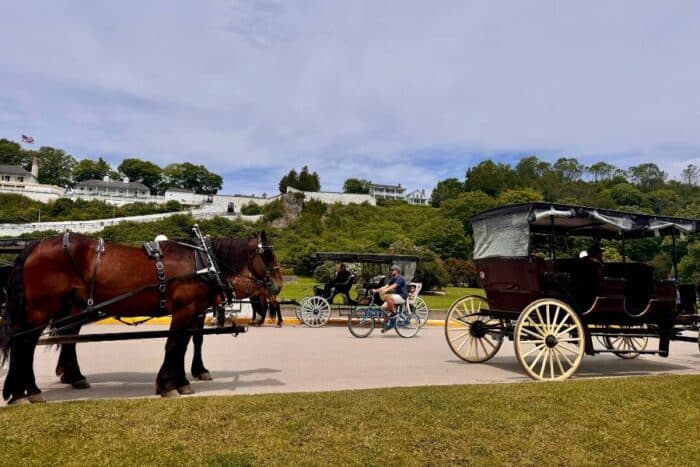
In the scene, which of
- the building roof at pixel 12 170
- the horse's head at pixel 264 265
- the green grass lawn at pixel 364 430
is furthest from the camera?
the building roof at pixel 12 170

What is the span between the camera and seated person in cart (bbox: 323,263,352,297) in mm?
16977

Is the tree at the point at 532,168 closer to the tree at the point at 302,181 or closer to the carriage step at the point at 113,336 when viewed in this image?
the tree at the point at 302,181

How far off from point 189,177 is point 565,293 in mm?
126164

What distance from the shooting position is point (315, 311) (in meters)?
16.7

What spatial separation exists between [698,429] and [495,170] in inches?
4515

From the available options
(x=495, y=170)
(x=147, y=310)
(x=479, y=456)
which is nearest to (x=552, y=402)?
(x=479, y=456)

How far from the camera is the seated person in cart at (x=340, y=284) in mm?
16977

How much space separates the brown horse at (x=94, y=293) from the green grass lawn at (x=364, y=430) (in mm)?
1031

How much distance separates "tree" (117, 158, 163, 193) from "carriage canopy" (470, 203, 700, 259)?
124 m

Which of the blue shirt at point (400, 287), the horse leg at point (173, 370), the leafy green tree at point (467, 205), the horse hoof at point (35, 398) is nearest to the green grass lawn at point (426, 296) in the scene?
the blue shirt at point (400, 287)

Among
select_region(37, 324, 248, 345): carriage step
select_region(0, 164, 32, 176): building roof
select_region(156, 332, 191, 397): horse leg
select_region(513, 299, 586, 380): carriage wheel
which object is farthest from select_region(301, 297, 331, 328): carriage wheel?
select_region(0, 164, 32, 176): building roof

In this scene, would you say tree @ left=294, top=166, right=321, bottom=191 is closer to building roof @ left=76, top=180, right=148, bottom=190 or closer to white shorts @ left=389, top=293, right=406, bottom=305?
building roof @ left=76, top=180, right=148, bottom=190

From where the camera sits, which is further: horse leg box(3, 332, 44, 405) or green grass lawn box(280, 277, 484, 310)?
green grass lawn box(280, 277, 484, 310)

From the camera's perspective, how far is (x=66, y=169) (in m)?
117
